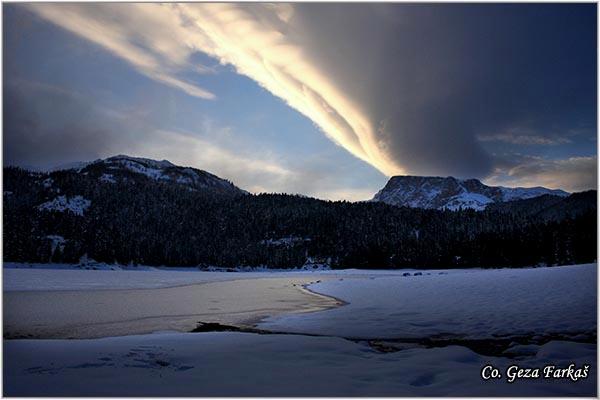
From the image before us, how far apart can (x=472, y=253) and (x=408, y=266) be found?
31259 mm

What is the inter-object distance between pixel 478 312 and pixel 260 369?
13.1 m

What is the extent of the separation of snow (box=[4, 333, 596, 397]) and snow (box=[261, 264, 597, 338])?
337cm

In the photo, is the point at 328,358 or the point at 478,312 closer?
the point at 328,358

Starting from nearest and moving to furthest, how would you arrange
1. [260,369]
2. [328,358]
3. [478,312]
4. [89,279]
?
[260,369] < [328,358] < [478,312] < [89,279]

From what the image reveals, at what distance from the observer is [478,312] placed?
18.0 m

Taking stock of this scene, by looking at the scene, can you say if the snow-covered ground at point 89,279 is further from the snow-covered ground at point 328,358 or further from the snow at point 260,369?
the snow at point 260,369

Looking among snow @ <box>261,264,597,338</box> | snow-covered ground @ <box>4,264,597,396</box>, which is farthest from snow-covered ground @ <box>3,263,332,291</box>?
snow @ <box>261,264,597,338</box>

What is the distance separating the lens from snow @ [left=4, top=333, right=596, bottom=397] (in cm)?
748

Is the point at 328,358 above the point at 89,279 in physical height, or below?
above

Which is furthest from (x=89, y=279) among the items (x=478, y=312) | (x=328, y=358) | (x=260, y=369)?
(x=260, y=369)

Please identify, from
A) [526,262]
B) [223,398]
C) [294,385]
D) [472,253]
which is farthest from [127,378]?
[472,253]

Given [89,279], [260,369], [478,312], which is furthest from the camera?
[89,279]

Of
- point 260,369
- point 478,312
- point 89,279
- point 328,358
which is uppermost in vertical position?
point 260,369

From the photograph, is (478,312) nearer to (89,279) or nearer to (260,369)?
Answer: (260,369)
